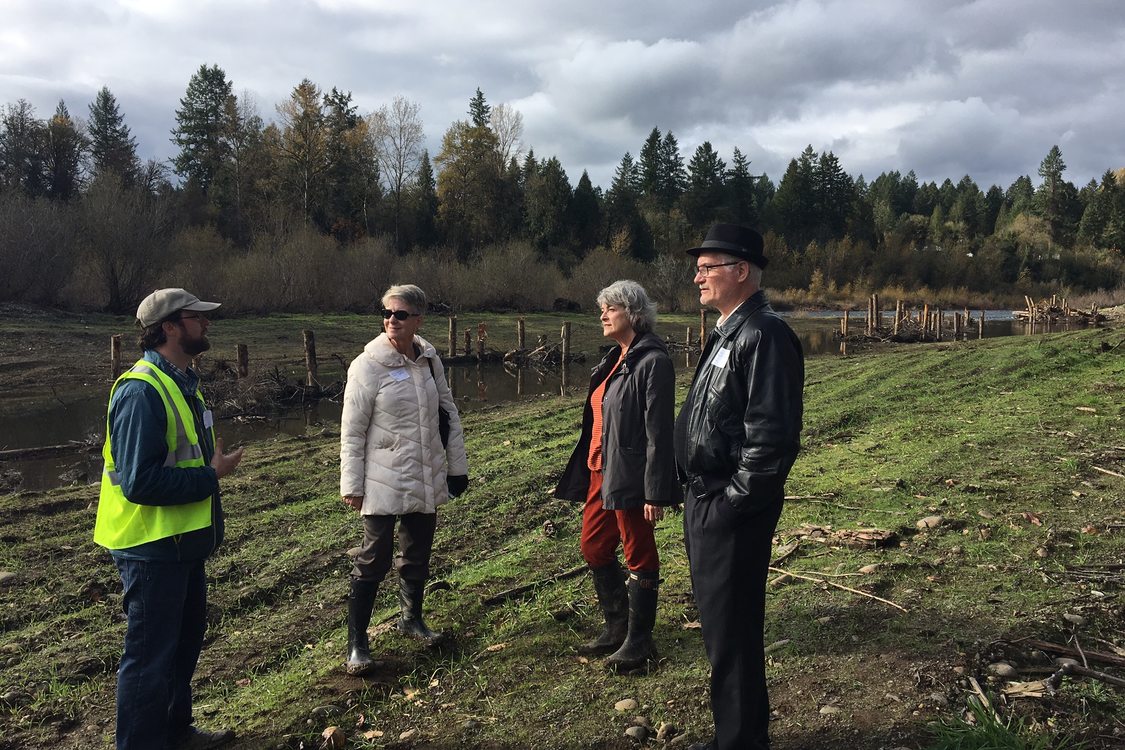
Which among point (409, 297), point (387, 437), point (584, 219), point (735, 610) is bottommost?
point (735, 610)

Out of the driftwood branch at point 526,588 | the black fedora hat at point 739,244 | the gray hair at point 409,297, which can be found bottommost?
the driftwood branch at point 526,588

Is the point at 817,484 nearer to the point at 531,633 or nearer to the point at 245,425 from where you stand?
the point at 531,633

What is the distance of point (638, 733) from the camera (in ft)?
11.6

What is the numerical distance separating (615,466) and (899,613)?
6.21ft

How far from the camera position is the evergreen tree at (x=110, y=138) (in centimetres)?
5552

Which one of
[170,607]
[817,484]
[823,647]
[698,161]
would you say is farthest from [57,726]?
[698,161]

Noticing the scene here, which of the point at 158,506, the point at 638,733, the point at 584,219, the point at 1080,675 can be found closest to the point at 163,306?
the point at 158,506

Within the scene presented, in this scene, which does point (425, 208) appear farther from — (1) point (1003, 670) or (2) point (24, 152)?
(1) point (1003, 670)

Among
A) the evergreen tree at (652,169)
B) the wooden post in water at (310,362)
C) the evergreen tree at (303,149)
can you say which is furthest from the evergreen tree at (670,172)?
the wooden post in water at (310,362)

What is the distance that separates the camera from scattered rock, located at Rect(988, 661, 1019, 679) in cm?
357

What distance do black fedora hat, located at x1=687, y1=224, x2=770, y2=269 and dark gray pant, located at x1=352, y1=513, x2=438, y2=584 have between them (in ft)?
7.83

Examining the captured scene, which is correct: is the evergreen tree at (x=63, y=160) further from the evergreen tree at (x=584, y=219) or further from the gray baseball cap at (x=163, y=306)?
the gray baseball cap at (x=163, y=306)

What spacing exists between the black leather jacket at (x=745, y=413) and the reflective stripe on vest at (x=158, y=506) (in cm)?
233

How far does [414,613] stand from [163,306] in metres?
2.39
